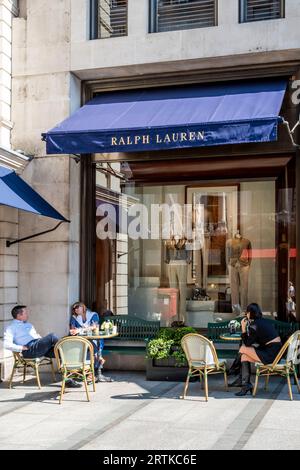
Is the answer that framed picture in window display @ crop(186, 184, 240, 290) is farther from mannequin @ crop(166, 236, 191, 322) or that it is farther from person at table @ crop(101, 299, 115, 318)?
person at table @ crop(101, 299, 115, 318)

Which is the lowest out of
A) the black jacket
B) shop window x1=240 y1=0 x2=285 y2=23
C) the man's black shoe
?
the man's black shoe

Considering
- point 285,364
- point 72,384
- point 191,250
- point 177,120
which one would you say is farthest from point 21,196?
point 285,364

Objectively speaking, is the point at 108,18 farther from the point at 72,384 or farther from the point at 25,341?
the point at 72,384

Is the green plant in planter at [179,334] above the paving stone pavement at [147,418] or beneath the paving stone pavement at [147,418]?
above

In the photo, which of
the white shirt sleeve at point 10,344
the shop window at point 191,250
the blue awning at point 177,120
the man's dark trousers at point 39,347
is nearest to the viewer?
the blue awning at point 177,120

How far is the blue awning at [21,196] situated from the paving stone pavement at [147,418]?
2.90 m

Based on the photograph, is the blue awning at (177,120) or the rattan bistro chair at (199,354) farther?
the blue awning at (177,120)

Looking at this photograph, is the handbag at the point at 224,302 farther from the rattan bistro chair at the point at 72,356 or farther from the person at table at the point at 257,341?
the rattan bistro chair at the point at 72,356

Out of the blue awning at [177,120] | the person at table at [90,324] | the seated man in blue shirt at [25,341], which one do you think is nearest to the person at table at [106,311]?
the person at table at [90,324]

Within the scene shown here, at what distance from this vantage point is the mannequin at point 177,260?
41.0 feet

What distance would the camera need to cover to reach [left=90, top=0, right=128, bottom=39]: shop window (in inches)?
453

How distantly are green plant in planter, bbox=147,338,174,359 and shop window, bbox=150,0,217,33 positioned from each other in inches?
220

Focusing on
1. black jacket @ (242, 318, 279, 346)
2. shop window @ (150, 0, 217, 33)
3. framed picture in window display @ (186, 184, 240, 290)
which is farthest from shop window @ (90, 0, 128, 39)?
black jacket @ (242, 318, 279, 346)

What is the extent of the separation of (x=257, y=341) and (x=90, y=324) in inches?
119
